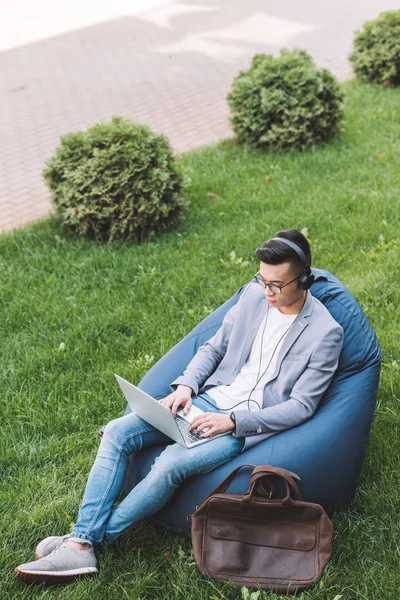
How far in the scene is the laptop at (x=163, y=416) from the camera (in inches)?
152

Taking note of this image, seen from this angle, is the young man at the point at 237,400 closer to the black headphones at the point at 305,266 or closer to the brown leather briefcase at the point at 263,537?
the black headphones at the point at 305,266

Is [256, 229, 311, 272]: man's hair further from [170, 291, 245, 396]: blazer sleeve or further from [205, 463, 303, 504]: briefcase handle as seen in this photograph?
[205, 463, 303, 504]: briefcase handle

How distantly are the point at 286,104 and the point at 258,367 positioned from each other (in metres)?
5.43

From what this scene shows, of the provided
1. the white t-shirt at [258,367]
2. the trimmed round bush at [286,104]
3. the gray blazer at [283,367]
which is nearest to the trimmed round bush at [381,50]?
the trimmed round bush at [286,104]

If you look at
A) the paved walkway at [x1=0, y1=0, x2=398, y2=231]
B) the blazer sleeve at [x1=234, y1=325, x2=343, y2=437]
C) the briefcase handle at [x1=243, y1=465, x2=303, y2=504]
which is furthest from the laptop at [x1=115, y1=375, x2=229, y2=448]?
the paved walkway at [x1=0, y1=0, x2=398, y2=231]

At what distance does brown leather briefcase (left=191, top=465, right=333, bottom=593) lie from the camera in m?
3.64

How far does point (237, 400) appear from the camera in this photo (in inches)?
167

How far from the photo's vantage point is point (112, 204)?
7.05 meters

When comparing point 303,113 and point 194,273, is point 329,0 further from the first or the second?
point 194,273

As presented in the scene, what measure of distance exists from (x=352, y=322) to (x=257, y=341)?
568 millimetres

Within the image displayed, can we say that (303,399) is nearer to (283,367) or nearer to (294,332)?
(283,367)

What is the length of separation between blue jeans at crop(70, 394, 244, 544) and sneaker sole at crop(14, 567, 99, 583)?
16 centimetres

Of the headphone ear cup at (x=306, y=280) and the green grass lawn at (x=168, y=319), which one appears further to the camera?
the headphone ear cup at (x=306, y=280)

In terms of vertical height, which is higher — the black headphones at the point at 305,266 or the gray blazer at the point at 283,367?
the black headphones at the point at 305,266
